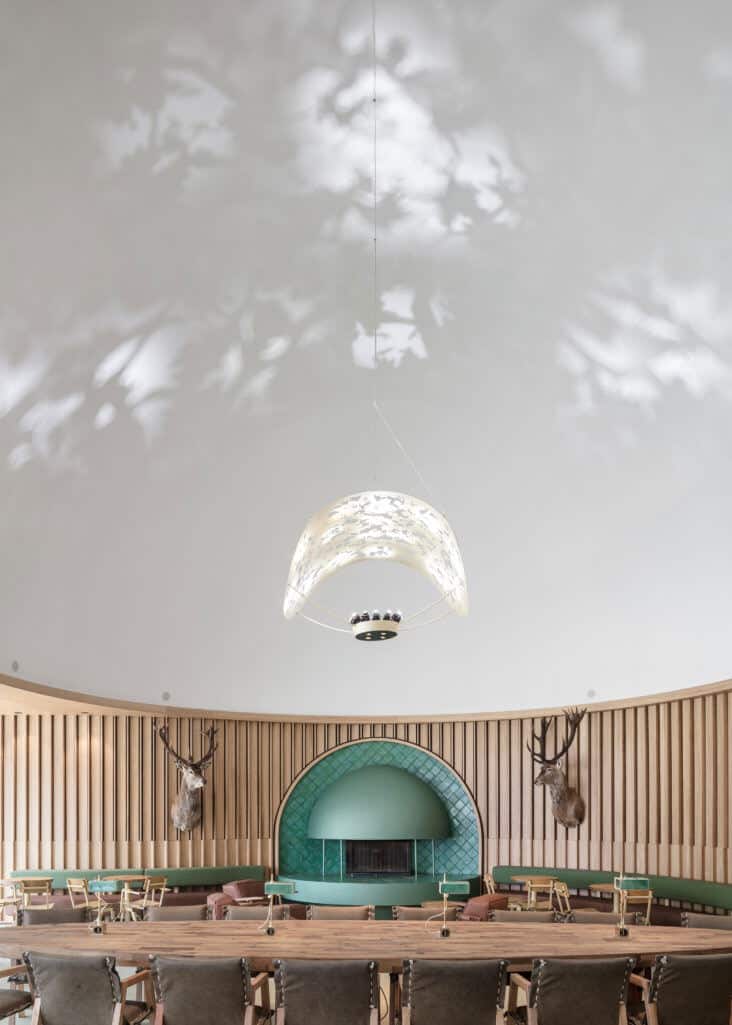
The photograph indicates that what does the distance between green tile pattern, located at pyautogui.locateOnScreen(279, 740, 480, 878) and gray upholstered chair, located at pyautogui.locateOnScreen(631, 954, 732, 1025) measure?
386 inches

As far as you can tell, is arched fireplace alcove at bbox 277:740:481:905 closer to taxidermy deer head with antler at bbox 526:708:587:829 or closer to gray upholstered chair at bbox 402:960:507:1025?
taxidermy deer head with antler at bbox 526:708:587:829

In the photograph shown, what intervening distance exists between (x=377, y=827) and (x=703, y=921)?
6.88 meters

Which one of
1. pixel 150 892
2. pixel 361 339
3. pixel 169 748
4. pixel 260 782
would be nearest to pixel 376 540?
pixel 361 339

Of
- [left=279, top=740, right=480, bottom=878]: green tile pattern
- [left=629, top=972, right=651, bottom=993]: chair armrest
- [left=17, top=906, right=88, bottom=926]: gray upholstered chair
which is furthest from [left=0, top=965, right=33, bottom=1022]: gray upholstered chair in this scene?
[left=279, top=740, right=480, bottom=878]: green tile pattern

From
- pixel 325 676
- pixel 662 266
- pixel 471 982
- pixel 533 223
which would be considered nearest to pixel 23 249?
pixel 533 223

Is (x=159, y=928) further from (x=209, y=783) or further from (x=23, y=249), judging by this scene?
(x=209, y=783)

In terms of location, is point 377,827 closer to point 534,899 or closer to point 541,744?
point 541,744

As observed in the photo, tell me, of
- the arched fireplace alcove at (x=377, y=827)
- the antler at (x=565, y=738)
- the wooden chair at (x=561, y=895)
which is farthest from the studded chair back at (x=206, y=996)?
the antler at (x=565, y=738)

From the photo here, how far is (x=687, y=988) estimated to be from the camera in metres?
6.67

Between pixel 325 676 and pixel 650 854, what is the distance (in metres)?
5.38

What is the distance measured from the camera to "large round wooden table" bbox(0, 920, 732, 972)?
23.4ft

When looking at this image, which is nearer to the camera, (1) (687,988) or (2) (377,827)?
(1) (687,988)

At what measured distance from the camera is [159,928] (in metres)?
8.34

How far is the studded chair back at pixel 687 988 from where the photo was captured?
6.66m
